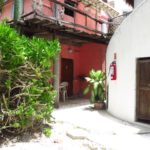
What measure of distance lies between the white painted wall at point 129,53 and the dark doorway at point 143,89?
0.53ft

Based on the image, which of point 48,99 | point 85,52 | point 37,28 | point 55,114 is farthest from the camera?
point 85,52

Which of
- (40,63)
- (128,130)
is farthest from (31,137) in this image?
(128,130)

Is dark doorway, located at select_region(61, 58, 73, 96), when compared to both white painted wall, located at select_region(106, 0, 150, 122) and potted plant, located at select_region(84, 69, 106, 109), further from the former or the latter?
white painted wall, located at select_region(106, 0, 150, 122)

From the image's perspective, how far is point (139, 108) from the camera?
8094mm

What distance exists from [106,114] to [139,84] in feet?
7.19

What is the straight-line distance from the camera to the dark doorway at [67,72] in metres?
14.8

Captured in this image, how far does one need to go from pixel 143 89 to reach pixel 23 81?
3961 mm

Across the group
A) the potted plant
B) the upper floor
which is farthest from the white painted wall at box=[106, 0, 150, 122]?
the upper floor

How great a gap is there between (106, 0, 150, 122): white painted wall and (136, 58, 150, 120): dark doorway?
6.3 inches

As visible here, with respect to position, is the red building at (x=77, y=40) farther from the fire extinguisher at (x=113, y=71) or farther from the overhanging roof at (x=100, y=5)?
the fire extinguisher at (x=113, y=71)

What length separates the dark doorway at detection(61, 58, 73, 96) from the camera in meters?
14.8

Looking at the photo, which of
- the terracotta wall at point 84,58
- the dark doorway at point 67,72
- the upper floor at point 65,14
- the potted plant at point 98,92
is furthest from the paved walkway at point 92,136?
the terracotta wall at point 84,58

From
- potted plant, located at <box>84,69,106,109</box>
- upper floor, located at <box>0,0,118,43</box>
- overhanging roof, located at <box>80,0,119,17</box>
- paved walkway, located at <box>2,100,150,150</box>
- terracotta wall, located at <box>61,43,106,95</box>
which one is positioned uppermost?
overhanging roof, located at <box>80,0,119,17</box>

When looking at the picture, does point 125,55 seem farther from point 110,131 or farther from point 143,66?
point 110,131
